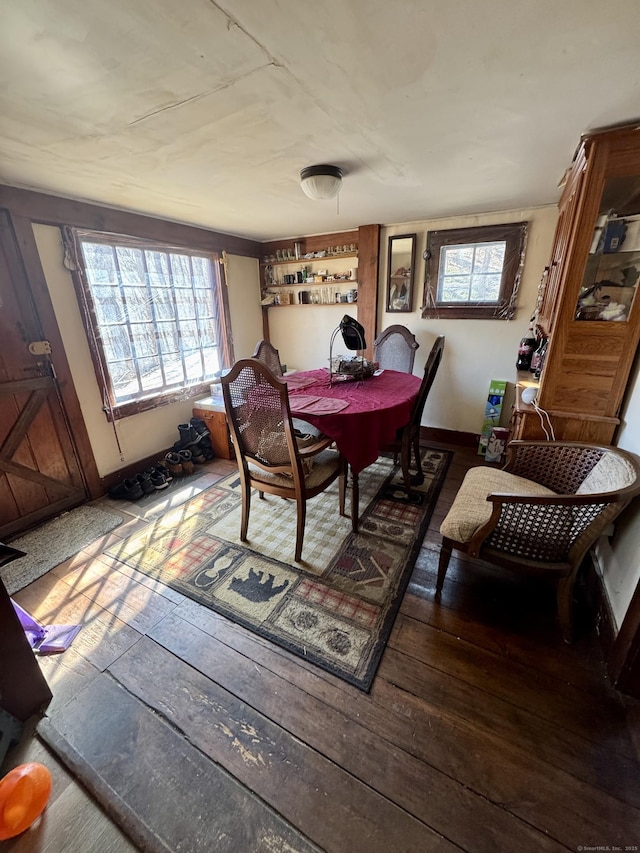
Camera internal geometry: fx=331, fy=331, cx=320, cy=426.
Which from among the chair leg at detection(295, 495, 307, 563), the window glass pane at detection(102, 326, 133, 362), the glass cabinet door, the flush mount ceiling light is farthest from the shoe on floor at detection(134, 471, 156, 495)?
the glass cabinet door

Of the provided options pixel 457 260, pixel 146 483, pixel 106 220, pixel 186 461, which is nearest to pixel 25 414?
pixel 146 483

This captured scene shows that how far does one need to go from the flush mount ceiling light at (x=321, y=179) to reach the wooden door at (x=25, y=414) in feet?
6.09

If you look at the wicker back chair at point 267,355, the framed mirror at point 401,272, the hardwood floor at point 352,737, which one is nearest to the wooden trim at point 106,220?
the wicker back chair at point 267,355

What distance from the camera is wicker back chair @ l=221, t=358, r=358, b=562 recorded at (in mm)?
1618

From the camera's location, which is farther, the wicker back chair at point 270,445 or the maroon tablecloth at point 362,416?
the maroon tablecloth at point 362,416

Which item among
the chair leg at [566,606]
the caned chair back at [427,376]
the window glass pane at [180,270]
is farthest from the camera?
the window glass pane at [180,270]

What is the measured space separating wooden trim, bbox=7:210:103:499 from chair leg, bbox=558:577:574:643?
308cm

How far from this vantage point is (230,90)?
1167 millimetres

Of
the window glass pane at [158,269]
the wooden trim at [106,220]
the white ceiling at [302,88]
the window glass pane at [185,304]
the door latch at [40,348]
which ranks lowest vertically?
the door latch at [40,348]

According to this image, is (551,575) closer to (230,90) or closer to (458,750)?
(458,750)

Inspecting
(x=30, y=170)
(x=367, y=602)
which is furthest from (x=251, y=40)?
(x=367, y=602)

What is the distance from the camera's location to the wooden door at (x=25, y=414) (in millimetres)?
2094

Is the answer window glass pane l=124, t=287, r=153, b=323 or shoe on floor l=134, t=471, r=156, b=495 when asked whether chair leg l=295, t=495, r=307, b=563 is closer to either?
shoe on floor l=134, t=471, r=156, b=495

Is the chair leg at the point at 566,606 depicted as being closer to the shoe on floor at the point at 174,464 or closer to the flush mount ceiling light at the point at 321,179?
the flush mount ceiling light at the point at 321,179
